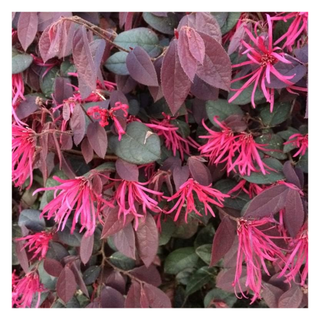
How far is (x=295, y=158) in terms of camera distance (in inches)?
26.3

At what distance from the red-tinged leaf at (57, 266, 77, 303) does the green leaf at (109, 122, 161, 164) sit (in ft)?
0.84

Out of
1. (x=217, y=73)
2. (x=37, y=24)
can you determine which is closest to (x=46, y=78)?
(x=37, y=24)

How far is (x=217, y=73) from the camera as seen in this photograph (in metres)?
0.50

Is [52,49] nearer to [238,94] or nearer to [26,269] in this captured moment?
[238,94]

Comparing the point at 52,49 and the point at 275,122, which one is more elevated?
the point at 52,49

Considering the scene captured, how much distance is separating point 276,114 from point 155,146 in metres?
0.25

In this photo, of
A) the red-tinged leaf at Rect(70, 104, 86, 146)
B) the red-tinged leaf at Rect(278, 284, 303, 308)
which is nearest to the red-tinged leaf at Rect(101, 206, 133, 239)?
the red-tinged leaf at Rect(70, 104, 86, 146)

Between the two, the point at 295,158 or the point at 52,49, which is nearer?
the point at 52,49

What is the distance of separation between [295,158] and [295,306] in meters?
0.28

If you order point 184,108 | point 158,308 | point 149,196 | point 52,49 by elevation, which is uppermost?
point 52,49

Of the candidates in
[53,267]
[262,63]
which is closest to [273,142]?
[262,63]

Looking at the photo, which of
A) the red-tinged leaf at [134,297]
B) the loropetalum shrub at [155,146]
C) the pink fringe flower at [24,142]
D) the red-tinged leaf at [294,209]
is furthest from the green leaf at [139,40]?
the red-tinged leaf at [134,297]

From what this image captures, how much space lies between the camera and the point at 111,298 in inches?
25.9

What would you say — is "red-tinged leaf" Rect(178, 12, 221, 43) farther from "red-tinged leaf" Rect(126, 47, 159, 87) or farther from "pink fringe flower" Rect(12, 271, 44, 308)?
"pink fringe flower" Rect(12, 271, 44, 308)
